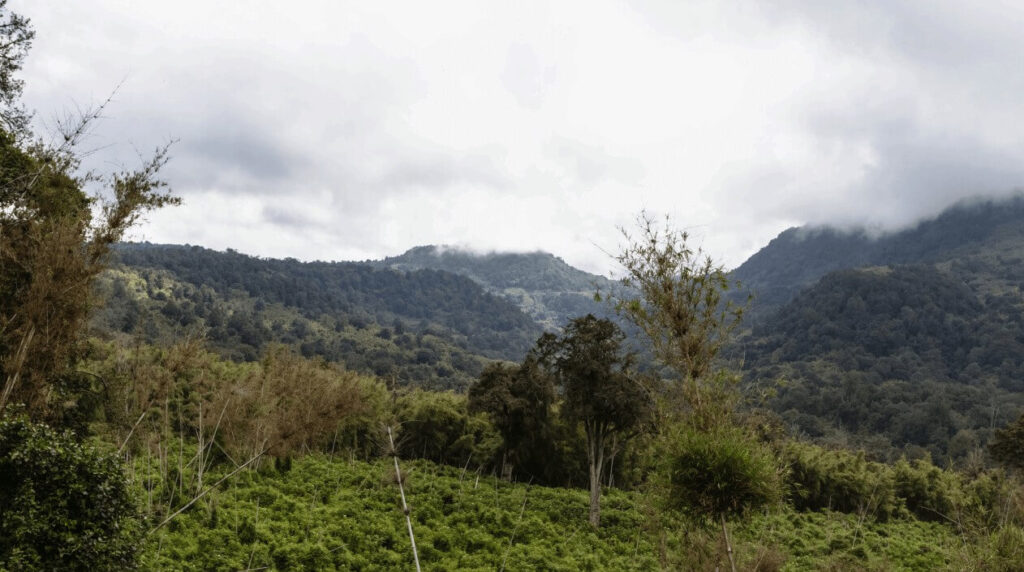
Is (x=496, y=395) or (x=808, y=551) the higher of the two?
(x=496, y=395)

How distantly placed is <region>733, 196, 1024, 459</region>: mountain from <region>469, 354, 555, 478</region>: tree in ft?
231

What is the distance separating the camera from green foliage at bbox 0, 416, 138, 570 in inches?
316

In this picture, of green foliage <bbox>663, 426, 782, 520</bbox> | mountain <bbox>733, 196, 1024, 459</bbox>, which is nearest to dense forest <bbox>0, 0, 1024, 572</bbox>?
green foliage <bbox>663, 426, 782, 520</bbox>

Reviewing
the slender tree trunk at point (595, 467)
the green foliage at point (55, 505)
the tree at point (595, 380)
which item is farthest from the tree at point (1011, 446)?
the green foliage at point (55, 505)

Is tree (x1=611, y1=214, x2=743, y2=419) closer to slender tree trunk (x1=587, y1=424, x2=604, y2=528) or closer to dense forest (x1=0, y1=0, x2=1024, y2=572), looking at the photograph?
dense forest (x1=0, y1=0, x2=1024, y2=572)

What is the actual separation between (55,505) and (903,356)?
168 meters

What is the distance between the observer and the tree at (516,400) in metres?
25.7

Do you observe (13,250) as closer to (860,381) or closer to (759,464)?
(759,464)

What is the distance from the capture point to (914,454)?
A: 75.2 meters

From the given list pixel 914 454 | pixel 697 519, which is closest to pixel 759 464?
pixel 697 519

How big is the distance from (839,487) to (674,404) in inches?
1431

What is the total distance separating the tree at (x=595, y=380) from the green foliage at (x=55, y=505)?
15829 millimetres

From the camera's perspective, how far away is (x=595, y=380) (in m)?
22.2

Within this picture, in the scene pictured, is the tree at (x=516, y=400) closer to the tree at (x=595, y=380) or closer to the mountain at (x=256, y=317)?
the tree at (x=595, y=380)
